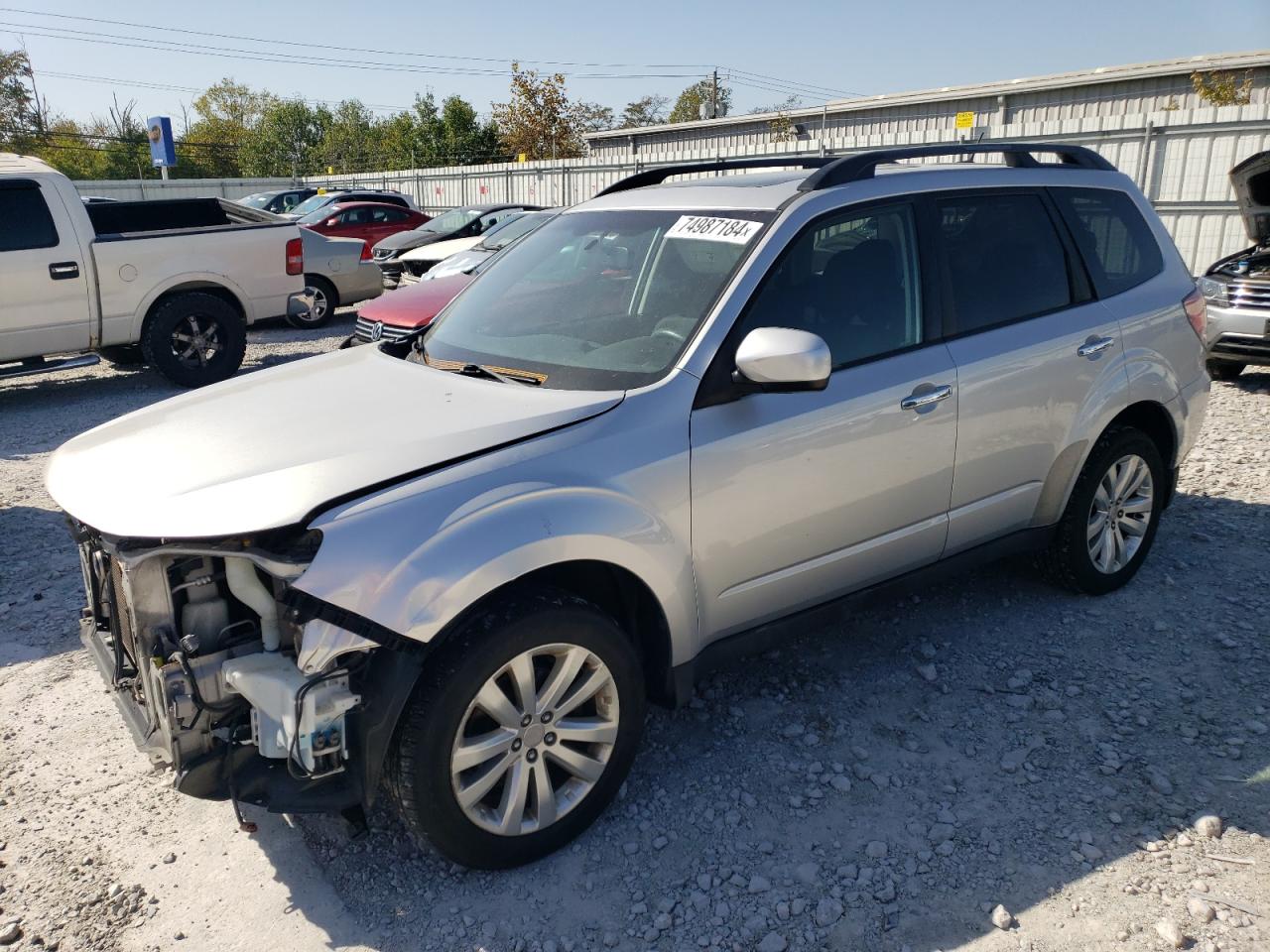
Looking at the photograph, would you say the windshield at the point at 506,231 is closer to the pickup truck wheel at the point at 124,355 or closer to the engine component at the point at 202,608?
the pickup truck wheel at the point at 124,355

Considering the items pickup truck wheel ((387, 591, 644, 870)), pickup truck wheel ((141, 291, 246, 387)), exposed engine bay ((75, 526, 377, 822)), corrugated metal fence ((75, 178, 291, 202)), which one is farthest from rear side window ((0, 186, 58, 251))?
corrugated metal fence ((75, 178, 291, 202))

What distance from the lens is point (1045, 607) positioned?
15.0 ft

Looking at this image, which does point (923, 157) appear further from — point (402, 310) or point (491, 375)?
point (402, 310)

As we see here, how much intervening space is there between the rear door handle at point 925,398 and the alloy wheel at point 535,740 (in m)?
1.46

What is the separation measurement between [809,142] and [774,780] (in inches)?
805

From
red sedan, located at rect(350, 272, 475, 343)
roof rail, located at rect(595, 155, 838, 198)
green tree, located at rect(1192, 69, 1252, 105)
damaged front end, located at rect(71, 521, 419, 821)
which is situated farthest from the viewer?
green tree, located at rect(1192, 69, 1252, 105)

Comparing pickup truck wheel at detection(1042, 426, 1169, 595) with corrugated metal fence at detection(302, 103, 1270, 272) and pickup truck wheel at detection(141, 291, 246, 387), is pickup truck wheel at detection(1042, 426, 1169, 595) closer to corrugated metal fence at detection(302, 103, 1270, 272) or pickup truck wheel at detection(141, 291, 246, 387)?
Answer: pickup truck wheel at detection(141, 291, 246, 387)

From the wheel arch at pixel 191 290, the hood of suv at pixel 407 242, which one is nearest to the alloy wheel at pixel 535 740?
the wheel arch at pixel 191 290

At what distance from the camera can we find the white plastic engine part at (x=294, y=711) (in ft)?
8.16

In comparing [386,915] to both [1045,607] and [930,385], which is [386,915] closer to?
[930,385]

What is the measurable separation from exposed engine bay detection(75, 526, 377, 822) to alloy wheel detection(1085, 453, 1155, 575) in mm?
3407

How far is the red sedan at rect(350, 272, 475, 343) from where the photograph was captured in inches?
328

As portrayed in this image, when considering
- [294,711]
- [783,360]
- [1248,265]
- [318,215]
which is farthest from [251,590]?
[318,215]

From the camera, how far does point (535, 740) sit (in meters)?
2.80
